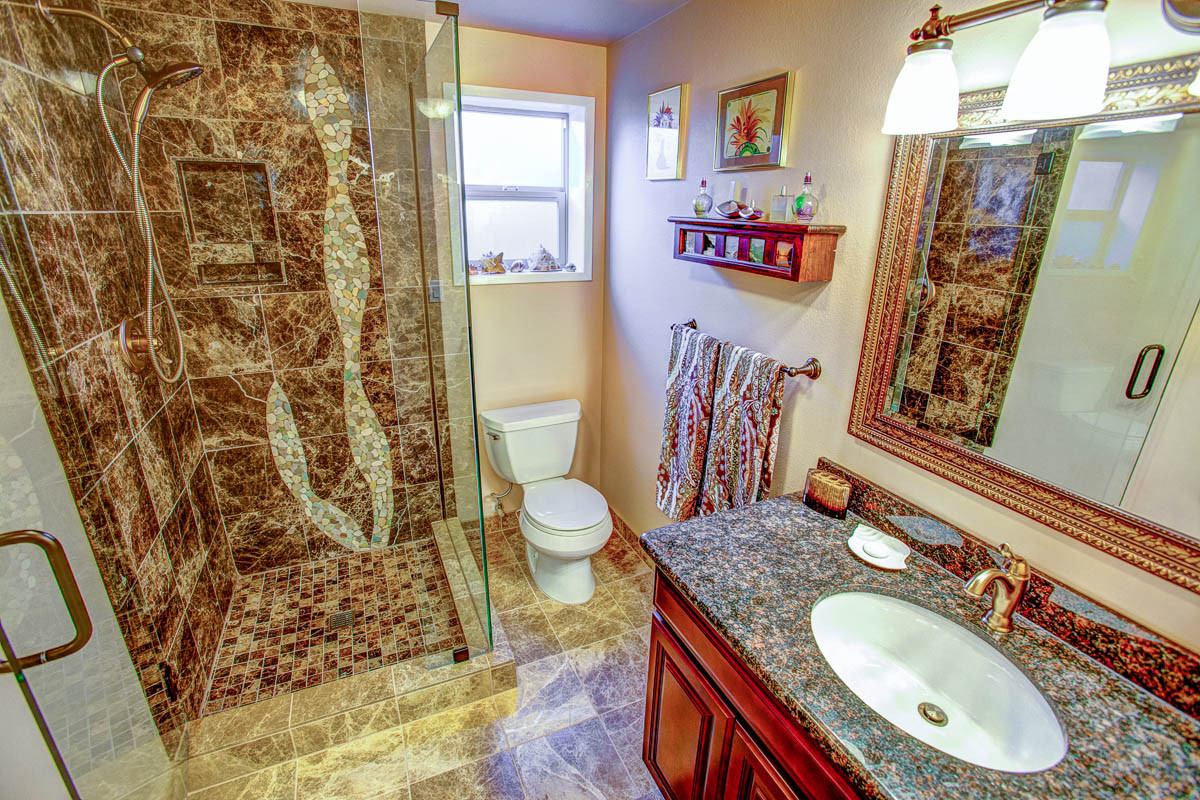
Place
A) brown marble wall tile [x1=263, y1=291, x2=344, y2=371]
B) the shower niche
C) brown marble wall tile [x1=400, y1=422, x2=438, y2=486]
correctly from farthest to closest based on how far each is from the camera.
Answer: brown marble wall tile [x1=400, y1=422, x2=438, y2=486] → brown marble wall tile [x1=263, y1=291, x2=344, y2=371] → the shower niche

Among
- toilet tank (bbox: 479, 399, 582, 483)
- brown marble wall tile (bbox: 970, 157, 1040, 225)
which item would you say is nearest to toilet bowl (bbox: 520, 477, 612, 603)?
toilet tank (bbox: 479, 399, 582, 483)

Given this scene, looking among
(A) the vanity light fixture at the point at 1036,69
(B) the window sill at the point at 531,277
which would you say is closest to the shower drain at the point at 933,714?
(A) the vanity light fixture at the point at 1036,69

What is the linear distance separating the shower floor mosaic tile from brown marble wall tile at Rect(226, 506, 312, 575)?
5cm

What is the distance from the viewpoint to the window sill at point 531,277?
2.62 metres

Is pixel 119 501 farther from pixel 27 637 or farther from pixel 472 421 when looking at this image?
pixel 472 421

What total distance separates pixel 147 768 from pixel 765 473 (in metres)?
1.86

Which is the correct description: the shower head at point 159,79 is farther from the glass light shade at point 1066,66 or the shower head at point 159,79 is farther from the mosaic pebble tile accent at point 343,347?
the glass light shade at point 1066,66

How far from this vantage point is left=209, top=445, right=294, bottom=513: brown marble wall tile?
2338mm

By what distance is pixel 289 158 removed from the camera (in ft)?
6.93

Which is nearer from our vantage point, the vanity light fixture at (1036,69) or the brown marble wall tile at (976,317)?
the vanity light fixture at (1036,69)

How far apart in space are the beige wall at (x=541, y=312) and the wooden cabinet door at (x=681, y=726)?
164 cm

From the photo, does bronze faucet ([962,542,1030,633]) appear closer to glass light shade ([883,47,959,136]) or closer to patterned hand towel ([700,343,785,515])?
patterned hand towel ([700,343,785,515])

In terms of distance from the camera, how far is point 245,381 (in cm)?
228

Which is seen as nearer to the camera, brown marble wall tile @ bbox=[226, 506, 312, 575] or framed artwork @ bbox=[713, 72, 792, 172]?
framed artwork @ bbox=[713, 72, 792, 172]
